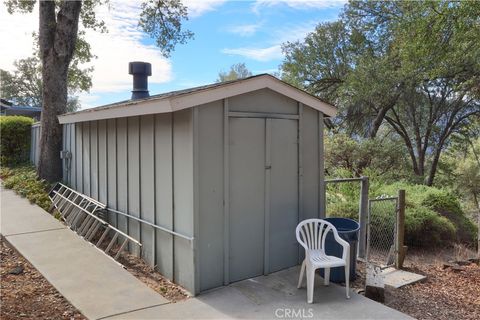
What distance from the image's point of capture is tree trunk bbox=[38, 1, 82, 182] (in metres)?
9.52

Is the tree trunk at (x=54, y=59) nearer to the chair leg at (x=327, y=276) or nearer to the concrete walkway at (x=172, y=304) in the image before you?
the concrete walkway at (x=172, y=304)

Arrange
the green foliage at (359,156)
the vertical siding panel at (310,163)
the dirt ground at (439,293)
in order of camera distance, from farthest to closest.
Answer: the green foliage at (359,156) < the vertical siding panel at (310,163) < the dirt ground at (439,293)

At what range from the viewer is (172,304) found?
13.1 ft

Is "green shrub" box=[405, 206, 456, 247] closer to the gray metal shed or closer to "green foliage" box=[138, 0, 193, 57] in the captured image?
the gray metal shed

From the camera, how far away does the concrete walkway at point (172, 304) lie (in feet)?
12.5

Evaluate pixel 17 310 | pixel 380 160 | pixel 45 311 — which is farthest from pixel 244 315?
pixel 380 160

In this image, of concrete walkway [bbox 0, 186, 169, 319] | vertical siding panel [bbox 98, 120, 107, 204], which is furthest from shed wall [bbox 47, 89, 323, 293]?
concrete walkway [bbox 0, 186, 169, 319]

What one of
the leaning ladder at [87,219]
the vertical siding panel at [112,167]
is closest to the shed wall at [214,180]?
the leaning ladder at [87,219]

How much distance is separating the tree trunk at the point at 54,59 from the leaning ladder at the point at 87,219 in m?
1.97

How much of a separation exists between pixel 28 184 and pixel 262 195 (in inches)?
271

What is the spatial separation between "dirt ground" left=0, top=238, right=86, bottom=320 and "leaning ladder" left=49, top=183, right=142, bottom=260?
105cm

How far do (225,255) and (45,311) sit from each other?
6.17ft

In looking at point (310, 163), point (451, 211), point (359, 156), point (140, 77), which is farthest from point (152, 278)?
point (359, 156)

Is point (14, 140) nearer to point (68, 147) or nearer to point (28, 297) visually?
point (68, 147)
